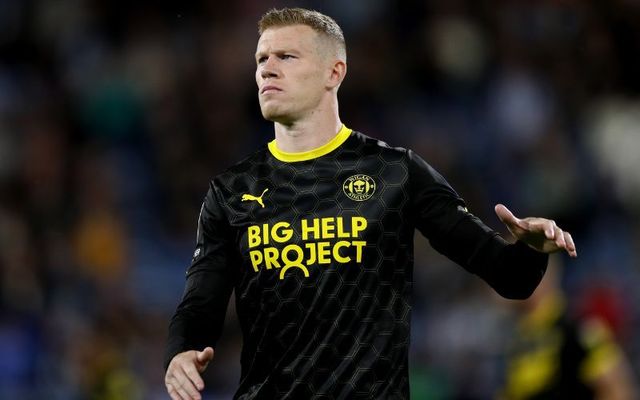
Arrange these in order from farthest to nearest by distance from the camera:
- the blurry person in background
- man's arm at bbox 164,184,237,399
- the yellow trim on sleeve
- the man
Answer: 1. the blurry person in background
2. the yellow trim on sleeve
3. man's arm at bbox 164,184,237,399
4. the man

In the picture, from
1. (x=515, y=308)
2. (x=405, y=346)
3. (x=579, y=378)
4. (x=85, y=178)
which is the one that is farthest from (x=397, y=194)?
(x=85, y=178)

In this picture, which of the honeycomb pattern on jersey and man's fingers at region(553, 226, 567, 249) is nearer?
man's fingers at region(553, 226, 567, 249)

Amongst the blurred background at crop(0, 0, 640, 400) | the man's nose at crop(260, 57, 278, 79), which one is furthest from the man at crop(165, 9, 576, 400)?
the blurred background at crop(0, 0, 640, 400)

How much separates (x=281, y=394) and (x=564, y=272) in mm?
6249

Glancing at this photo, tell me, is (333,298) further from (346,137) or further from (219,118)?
(219,118)

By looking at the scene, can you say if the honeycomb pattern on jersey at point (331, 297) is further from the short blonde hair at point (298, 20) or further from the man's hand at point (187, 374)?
the short blonde hair at point (298, 20)

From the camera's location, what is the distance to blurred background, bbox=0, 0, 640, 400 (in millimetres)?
10227

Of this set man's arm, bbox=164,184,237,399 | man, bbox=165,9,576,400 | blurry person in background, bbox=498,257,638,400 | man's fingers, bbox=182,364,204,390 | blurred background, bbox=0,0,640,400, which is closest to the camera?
man's fingers, bbox=182,364,204,390

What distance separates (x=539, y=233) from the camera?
4.30 m

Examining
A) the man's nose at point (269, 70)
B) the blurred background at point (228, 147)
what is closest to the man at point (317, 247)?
the man's nose at point (269, 70)

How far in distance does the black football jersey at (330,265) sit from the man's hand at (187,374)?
20 cm

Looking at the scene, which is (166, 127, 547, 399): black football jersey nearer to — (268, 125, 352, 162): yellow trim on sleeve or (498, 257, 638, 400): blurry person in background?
(268, 125, 352, 162): yellow trim on sleeve

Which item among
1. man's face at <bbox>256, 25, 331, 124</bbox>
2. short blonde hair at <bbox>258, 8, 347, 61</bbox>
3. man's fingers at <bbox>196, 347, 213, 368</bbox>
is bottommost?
man's fingers at <bbox>196, 347, 213, 368</bbox>

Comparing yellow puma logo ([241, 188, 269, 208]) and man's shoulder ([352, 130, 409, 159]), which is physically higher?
man's shoulder ([352, 130, 409, 159])
